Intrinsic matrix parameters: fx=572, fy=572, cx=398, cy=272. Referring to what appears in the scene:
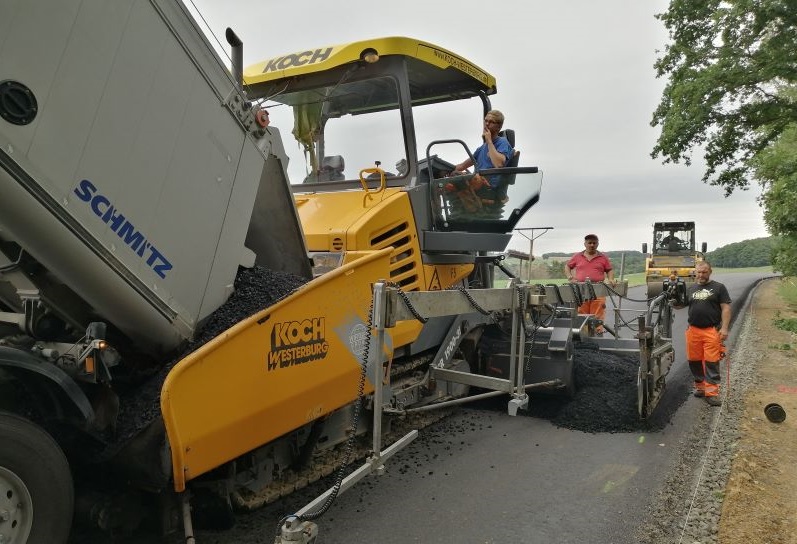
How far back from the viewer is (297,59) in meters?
4.68

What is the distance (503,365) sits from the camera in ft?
18.3

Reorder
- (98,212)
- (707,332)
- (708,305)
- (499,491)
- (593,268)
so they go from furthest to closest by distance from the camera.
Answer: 1. (593,268)
2. (708,305)
3. (707,332)
4. (499,491)
5. (98,212)

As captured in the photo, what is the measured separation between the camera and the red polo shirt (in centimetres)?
794

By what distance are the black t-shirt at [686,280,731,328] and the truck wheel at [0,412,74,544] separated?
6780 mm

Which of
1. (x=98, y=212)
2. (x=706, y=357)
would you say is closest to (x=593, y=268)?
(x=706, y=357)

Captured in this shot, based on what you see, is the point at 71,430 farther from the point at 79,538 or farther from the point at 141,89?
the point at 141,89

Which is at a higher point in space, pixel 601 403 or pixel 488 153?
pixel 488 153

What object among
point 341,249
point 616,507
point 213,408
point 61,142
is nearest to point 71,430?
point 213,408

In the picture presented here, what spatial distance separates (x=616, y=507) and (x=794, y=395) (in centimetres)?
440

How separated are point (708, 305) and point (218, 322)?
20.2 ft

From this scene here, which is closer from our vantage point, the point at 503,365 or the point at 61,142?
the point at 61,142

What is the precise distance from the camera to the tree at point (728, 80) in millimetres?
13250

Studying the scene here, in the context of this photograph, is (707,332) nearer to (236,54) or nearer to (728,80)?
(236,54)

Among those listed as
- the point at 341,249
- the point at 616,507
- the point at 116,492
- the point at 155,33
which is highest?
the point at 155,33
